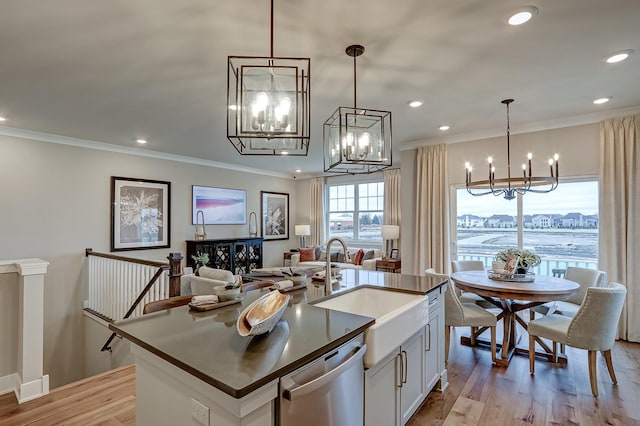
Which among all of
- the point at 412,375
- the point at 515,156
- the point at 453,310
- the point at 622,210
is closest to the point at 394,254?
the point at 515,156

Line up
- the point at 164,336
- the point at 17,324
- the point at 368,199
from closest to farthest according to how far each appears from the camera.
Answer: the point at 164,336
the point at 17,324
the point at 368,199

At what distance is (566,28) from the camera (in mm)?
2170

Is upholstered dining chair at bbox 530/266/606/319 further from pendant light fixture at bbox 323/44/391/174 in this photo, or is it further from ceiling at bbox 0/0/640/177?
pendant light fixture at bbox 323/44/391/174

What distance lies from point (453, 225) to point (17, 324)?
544 cm

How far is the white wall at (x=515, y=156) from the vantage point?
4.06 metres

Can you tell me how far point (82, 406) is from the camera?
7.99ft

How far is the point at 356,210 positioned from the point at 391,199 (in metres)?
1.11

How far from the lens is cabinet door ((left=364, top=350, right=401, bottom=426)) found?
1.67 meters

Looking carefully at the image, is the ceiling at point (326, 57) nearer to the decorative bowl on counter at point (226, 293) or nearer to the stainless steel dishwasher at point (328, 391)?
the decorative bowl on counter at point (226, 293)

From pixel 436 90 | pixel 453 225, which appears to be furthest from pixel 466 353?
pixel 436 90

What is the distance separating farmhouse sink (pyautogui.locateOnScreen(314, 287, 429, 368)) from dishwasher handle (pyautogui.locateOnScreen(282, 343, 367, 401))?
3.8 inches

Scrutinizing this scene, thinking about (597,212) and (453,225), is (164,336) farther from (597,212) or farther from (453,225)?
(597,212)

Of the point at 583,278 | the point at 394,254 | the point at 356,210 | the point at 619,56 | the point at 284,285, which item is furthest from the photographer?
the point at 356,210

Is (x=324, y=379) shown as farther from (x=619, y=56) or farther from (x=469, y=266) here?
(x=469, y=266)
